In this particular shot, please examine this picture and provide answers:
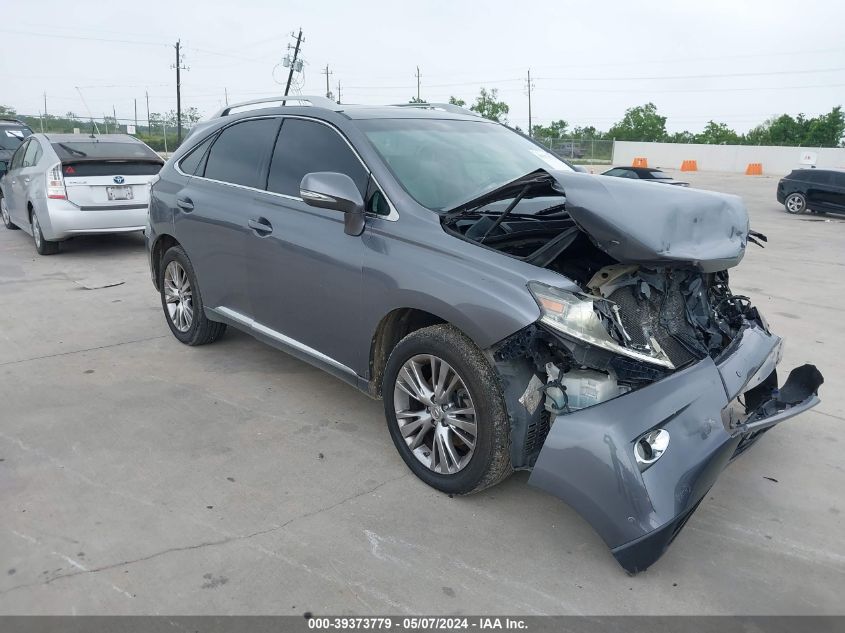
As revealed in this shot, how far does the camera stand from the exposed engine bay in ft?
9.37

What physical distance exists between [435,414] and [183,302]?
299 cm

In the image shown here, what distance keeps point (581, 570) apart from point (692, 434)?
0.74 metres

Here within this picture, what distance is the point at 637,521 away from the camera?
2580mm

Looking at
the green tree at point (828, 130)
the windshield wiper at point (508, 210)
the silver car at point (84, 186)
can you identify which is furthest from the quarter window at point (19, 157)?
the green tree at point (828, 130)

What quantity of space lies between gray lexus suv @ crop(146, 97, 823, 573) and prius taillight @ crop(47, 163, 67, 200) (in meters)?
5.48

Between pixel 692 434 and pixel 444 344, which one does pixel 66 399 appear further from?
pixel 692 434

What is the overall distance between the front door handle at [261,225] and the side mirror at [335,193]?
2.22 ft

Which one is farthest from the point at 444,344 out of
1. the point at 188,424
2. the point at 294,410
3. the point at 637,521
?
the point at 188,424

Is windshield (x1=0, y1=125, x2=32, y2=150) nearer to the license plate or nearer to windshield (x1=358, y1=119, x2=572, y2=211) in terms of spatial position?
the license plate

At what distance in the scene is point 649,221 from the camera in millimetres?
2971

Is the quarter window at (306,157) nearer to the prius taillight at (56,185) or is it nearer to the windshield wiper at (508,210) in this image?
the windshield wiper at (508,210)

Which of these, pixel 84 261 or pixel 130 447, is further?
pixel 84 261

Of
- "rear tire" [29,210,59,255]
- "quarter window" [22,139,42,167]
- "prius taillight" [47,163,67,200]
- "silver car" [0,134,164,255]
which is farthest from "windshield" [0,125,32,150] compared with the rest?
"prius taillight" [47,163,67,200]

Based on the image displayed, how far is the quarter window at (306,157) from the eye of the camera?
12.6 feet
